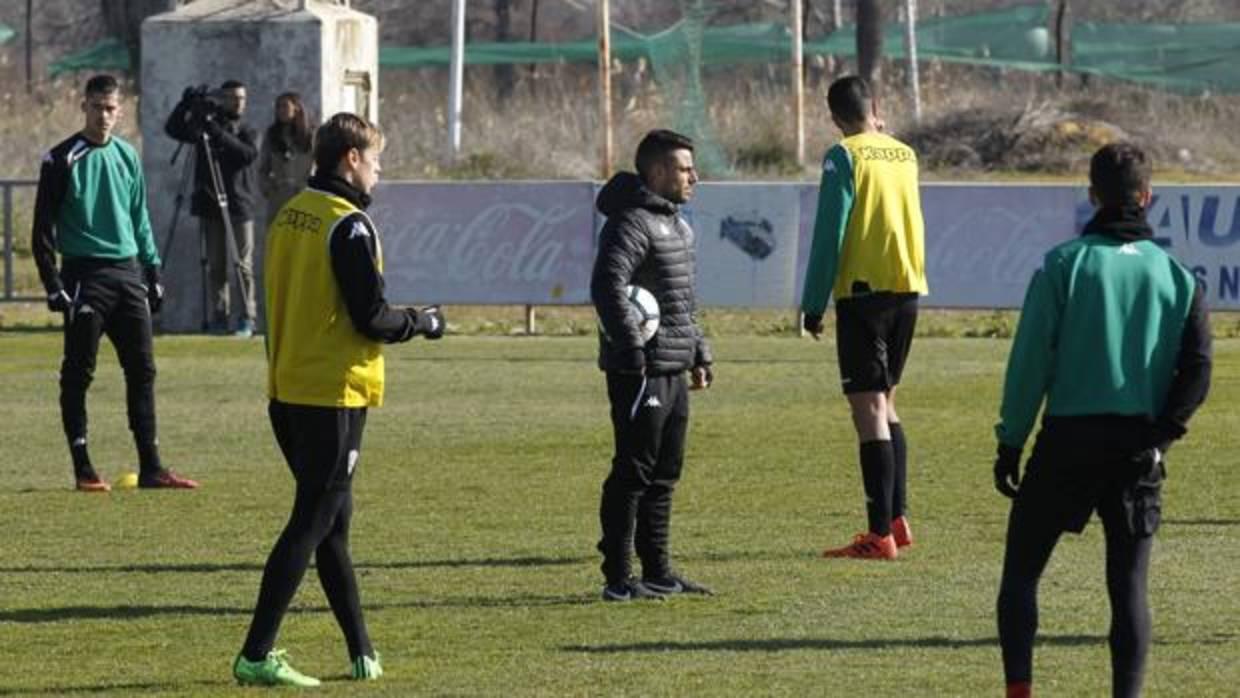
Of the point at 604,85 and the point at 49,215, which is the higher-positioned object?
the point at 604,85

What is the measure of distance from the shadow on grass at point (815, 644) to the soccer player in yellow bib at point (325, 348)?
1110mm

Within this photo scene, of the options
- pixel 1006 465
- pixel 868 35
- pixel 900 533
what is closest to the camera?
pixel 1006 465

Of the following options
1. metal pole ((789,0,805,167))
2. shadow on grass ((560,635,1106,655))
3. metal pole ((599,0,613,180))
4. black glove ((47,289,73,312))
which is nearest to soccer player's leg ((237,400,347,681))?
shadow on grass ((560,635,1106,655))

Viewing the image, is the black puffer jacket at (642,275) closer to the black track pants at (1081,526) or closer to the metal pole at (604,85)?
the black track pants at (1081,526)

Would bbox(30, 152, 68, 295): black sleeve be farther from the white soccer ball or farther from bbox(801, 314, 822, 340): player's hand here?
the white soccer ball

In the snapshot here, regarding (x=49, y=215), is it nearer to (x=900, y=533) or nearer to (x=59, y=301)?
(x=59, y=301)

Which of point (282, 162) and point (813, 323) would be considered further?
point (282, 162)

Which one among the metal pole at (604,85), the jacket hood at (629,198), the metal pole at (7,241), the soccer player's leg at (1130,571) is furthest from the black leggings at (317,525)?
the metal pole at (604,85)

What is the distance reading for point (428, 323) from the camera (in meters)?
9.08

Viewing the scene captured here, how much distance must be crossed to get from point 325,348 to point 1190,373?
8.68 ft

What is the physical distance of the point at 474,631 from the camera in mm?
10211

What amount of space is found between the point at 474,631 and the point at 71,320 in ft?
15.4

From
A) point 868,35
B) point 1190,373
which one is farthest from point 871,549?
point 868,35

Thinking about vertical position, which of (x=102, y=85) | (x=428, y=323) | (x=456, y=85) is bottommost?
(x=428, y=323)
